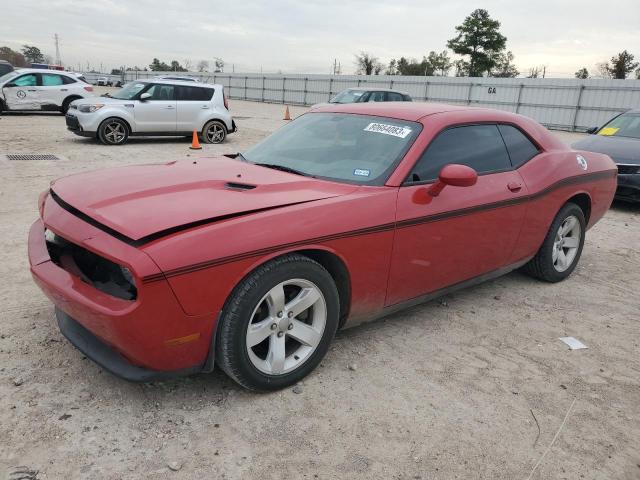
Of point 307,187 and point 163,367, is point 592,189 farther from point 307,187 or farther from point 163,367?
point 163,367

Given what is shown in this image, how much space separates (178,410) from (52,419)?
575 mm

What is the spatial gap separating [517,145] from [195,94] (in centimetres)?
1038

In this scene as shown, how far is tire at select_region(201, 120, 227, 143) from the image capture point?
513 inches

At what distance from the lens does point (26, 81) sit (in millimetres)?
16422

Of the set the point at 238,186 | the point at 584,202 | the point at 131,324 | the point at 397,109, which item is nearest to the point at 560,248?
the point at 584,202

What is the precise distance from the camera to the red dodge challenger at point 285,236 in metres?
2.30

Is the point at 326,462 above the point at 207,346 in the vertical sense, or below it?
below

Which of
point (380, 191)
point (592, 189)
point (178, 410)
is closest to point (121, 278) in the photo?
point (178, 410)

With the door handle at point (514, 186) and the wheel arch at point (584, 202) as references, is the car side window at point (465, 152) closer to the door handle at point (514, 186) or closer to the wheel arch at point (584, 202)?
the door handle at point (514, 186)

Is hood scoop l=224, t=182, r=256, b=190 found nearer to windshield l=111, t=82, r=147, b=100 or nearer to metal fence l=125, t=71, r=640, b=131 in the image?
windshield l=111, t=82, r=147, b=100

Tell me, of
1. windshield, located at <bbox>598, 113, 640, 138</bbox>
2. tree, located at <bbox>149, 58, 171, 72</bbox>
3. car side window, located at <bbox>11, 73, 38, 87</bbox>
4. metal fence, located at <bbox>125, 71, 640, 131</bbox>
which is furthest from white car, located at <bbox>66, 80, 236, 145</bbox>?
tree, located at <bbox>149, 58, 171, 72</bbox>

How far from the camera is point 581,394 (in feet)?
9.63

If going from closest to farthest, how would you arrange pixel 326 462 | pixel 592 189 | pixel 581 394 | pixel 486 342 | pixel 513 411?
pixel 326 462 → pixel 513 411 → pixel 581 394 → pixel 486 342 → pixel 592 189

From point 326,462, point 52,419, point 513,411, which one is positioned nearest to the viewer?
point 326,462
